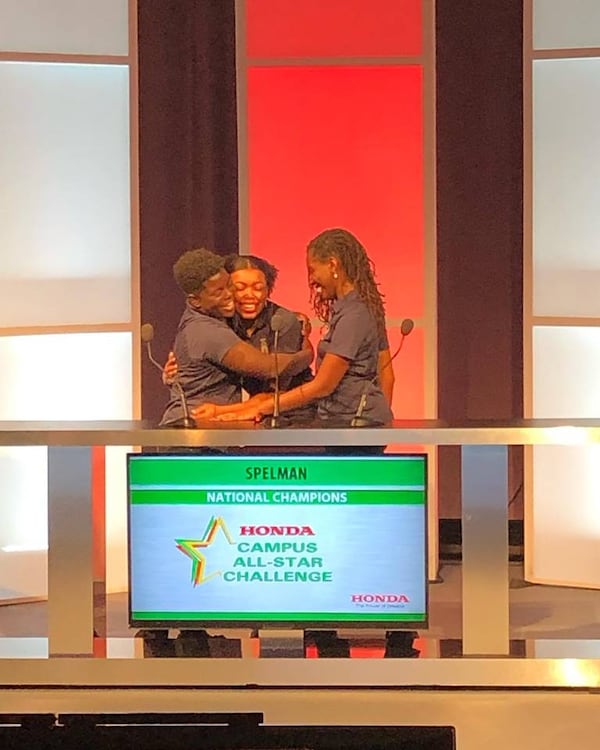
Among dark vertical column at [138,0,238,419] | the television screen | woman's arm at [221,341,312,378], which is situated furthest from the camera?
dark vertical column at [138,0,238,419]

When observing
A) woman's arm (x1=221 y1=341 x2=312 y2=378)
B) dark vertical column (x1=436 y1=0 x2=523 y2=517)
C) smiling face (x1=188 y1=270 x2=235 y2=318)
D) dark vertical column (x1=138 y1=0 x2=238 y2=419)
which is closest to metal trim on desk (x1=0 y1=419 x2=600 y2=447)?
woman's arm (x1=221 y1=341 x2=312 y2=378)

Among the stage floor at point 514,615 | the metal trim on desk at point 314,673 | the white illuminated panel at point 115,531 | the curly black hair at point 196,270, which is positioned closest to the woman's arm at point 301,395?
the curly black hair at point 196,270

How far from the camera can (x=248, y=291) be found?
119 inches

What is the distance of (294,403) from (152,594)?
569mm

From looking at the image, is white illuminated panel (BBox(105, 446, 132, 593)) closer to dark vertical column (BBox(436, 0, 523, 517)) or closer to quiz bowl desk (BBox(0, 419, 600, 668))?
dark vertical column (BBox(436, 0, 523, 517))

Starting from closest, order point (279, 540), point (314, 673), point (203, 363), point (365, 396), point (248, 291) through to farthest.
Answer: point (314, 673)
point (279, 540)
point (365, 396)
point (203, 363)
point (248, 291)

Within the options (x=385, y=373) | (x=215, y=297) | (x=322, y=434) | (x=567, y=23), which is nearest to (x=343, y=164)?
(x=567, y=23)

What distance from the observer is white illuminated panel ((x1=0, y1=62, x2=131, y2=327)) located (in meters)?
4.24

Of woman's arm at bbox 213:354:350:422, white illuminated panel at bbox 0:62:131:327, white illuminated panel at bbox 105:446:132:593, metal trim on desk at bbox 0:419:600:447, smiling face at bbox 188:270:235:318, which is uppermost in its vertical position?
white illuminated panel at bbox 0:62:131:327

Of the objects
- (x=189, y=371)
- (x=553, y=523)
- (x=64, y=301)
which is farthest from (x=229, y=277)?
(x=553, y=523)

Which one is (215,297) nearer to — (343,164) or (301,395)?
(301,395)

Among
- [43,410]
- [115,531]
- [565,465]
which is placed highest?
[43,410]

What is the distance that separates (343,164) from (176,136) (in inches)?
29.3

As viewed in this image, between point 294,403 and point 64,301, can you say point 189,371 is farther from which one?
point 64,301
